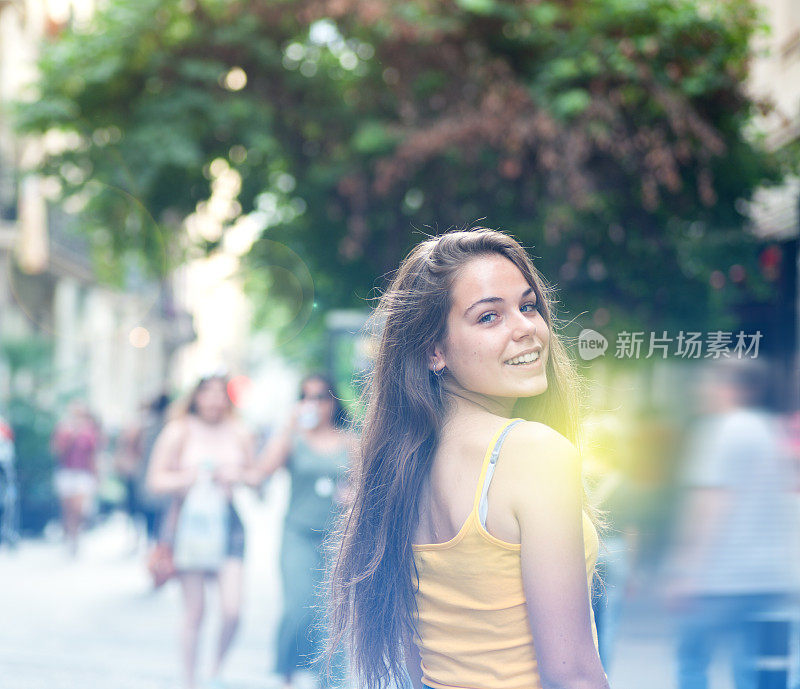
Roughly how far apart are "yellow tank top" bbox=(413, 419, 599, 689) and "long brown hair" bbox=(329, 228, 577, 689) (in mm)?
90

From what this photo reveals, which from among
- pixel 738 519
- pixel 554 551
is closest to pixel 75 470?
pixel 738 519

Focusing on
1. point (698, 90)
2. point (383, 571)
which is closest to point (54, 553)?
point (698, 90)

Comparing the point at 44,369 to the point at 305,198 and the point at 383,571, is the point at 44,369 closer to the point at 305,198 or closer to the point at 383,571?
the point at 305,198

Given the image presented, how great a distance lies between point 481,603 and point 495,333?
0.49 metres

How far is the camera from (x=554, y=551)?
5.31 ft

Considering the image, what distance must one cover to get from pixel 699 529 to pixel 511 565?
8.37 ft

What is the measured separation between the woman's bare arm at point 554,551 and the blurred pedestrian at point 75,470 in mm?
11109

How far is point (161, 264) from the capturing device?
1059 cm

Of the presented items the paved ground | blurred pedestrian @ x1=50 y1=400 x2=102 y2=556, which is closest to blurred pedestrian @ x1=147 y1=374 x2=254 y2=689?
the paved ground

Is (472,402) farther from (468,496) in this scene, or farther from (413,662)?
(413,662)

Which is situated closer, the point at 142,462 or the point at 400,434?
the point at 400,434

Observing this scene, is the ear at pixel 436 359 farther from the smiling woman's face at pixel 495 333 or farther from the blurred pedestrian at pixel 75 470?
the blurred pedestrian at pixel 75 470

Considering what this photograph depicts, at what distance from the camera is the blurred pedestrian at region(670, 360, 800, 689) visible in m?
3.90

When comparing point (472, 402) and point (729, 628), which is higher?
point (472, 402)
